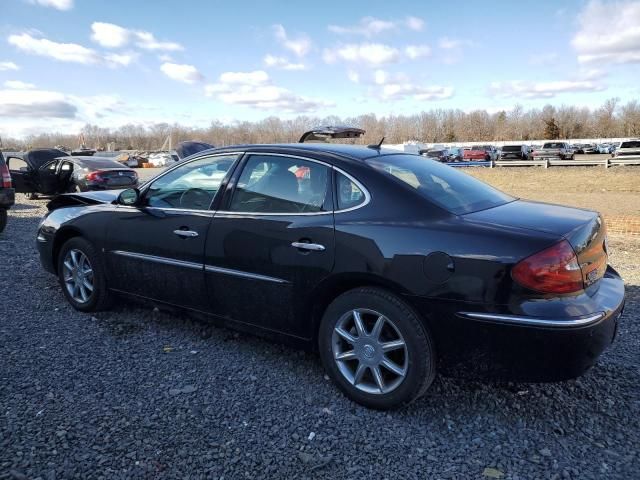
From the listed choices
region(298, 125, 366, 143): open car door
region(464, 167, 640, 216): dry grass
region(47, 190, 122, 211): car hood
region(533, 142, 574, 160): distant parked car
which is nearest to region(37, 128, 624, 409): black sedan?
region(47, 190, 122, 211): car hood

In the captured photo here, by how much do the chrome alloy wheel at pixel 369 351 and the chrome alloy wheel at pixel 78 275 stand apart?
104 inches

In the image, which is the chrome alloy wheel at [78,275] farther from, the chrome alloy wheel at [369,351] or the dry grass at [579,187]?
the dry grass at [579,187]

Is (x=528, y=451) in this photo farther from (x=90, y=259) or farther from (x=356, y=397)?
(x=90, y=259)

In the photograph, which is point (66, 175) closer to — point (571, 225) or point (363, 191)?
point (363, 191)

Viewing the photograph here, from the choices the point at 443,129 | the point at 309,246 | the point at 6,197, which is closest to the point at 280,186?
the point at 309,246

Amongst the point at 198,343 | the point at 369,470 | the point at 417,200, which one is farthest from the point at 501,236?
the point at 198,343

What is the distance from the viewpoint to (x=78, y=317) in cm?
451

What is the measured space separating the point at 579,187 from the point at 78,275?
2027cm

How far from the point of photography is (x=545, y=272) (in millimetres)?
2562

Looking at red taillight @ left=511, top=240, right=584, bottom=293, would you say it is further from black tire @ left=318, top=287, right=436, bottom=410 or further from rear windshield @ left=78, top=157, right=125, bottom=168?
rear windshield @ left=78, top=157, right=125, bottom=168

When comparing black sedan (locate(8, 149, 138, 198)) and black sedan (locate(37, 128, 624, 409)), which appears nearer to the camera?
black sedan (locate(37, 128, 624, 409))

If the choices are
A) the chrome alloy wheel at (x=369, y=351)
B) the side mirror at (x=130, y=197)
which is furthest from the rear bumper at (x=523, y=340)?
the side mirror at (x=130, y=197)

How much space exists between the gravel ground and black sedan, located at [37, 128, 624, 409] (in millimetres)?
306

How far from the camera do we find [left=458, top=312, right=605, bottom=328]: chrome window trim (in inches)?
99.5
